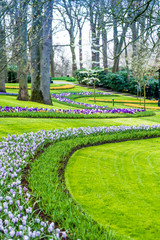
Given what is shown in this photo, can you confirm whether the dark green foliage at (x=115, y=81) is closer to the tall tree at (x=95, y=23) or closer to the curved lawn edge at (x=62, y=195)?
the tall tree at (x=95, y=23)

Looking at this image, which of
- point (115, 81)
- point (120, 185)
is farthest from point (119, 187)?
point (115, 81)

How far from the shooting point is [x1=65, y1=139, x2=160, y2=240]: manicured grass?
359 centimetres

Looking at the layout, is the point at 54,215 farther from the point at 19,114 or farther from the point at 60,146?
the point at 19,114

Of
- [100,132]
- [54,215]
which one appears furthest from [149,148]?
[54,215]

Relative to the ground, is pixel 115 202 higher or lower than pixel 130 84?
lower

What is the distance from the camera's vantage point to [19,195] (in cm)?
392

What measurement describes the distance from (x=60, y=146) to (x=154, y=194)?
3.20m

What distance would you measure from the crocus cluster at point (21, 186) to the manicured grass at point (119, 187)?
0.87m

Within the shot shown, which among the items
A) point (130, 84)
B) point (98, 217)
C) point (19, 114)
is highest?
point (130, 84)

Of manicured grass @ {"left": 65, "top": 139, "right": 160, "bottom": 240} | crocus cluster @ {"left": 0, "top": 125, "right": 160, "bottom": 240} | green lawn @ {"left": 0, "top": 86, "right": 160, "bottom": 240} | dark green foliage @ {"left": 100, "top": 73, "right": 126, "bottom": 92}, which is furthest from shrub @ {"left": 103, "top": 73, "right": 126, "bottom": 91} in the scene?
manicured grass @ {"left": 65, "top": 139, "right": 160, "bottom": 240}

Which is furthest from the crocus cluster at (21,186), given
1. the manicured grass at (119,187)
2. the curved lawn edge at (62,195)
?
the manicured grass at (119,187)

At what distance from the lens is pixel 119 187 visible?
15.6 ft

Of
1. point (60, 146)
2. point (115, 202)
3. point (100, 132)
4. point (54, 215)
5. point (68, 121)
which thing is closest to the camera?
point (54, 215)

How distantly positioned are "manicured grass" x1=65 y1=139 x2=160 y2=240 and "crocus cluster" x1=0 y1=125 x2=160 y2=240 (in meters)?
0.87
